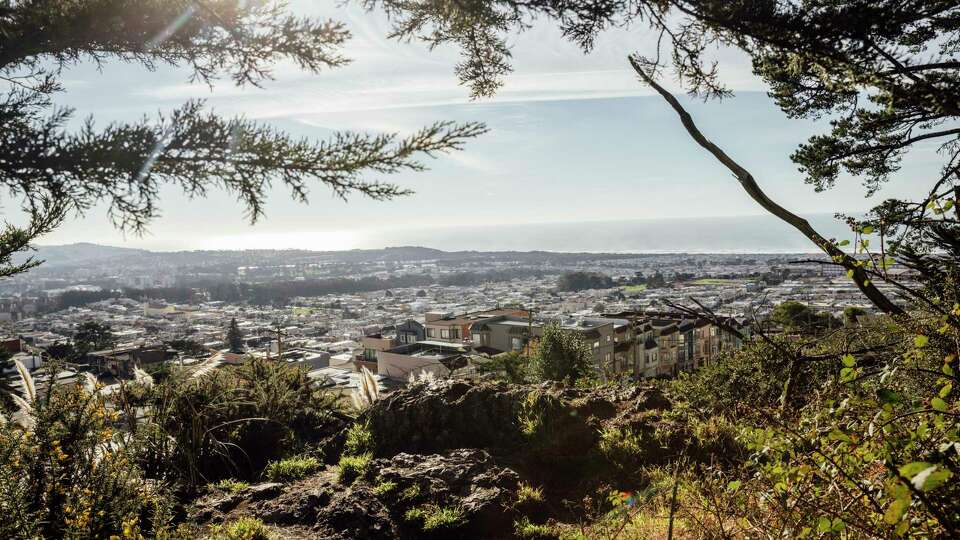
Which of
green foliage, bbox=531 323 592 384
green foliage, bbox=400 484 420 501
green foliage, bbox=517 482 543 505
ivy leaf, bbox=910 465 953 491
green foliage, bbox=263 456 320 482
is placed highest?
ivy leaf, bbox=910 465 953 491

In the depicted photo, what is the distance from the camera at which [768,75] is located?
4492 millimetres

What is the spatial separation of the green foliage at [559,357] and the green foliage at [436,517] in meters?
7.92

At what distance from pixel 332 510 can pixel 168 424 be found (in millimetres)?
2141

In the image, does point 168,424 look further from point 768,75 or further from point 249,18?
point 768,75

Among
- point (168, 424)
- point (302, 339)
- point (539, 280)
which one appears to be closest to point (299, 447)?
point (168, 424)

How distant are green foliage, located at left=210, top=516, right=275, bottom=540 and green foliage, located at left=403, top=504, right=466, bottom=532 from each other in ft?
2.79

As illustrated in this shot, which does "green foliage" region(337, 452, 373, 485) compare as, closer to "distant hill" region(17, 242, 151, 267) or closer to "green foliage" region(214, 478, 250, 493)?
"green foliage" region(214, 478, 250, 493)

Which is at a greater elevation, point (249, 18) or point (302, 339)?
point (249, 18)

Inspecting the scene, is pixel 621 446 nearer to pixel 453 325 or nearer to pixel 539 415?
pixel 539 415

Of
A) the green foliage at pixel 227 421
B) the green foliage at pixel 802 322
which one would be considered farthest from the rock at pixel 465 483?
the green foliage at pixel 802 322

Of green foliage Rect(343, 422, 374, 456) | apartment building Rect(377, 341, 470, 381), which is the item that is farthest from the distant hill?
green foliage Rect(343, 422, 374, 456)

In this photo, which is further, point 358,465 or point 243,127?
point 358,465

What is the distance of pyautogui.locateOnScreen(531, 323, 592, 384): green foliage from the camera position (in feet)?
38.1

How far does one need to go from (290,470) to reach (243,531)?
4.81 ft
